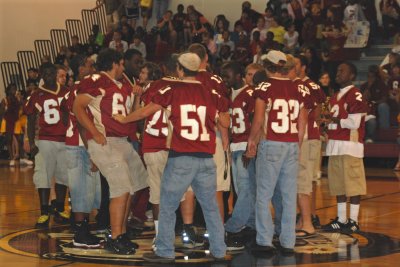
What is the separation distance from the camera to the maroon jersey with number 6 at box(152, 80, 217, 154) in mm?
8867

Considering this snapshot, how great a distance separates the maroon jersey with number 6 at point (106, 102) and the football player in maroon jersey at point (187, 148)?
0.60 meters

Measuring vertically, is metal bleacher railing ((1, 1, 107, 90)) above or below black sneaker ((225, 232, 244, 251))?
above

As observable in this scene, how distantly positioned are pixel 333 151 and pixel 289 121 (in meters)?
1.90

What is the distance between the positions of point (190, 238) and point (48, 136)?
2.84 meters

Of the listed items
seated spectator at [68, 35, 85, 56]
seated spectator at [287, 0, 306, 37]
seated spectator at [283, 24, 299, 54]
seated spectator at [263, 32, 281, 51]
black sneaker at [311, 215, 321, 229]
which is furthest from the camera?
seated spectator at [68, 35, 85, 56]

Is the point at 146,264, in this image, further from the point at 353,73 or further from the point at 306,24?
the point at 306,24

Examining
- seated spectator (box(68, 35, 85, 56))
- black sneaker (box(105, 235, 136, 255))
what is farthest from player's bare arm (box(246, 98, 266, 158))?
seated spectator (box(68, 35, 85, 56))

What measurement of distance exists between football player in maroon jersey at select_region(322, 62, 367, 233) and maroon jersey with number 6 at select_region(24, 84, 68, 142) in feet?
10.7

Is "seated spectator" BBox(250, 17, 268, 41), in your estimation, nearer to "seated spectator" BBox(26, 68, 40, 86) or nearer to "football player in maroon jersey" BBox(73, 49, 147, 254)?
"seated spectator" BBox(26, 68, 40, 86)

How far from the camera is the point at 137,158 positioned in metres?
9.99

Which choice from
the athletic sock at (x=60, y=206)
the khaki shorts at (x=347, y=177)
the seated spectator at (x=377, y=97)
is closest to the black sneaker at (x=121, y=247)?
the athletic sock at (x=60, y=206)

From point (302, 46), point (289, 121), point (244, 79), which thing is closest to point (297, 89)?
point (289, 121)

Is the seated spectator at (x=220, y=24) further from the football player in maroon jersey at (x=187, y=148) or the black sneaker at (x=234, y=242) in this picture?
the football player in maroon jersey at (x=187, y=148)

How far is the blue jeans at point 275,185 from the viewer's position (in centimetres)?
973
